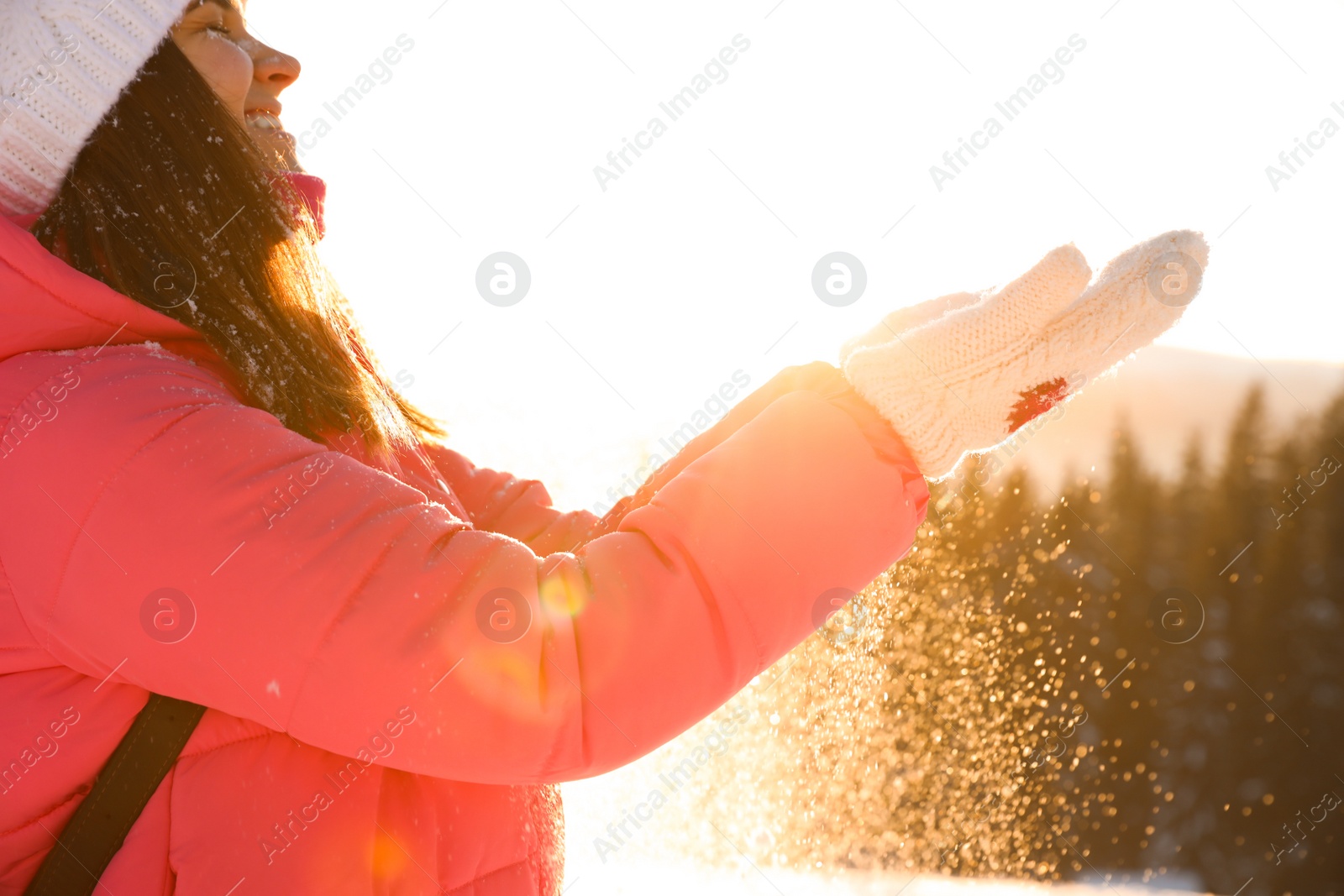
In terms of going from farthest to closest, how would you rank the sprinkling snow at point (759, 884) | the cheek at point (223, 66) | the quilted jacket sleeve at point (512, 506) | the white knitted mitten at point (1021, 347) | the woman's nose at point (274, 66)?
the sprinkling snow at point (759, 884) < the quilted jacket sleeve at point (512, 506) < the woman's nose at point (274, 66) < the cheek at point (223, 66) < the white knitted mitten at point (1021, 347)

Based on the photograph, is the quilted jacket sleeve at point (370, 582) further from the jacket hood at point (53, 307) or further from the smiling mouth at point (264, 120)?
the smiling mouth at point (264, 120)

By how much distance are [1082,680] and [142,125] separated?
17.6 m

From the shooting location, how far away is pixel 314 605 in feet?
3.15

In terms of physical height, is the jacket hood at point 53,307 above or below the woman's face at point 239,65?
below

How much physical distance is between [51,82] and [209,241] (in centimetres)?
26

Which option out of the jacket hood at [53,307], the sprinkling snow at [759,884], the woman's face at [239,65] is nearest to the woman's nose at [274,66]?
the woman's face at [239,65]

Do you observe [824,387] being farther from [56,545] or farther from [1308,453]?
[1308,453]

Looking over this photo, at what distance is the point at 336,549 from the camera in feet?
3.21

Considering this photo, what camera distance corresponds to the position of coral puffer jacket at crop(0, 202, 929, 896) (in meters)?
0.96

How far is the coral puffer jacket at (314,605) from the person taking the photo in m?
0.96

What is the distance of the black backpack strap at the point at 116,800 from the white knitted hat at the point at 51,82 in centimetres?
69

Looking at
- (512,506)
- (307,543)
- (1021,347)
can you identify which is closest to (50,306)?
(307,543)

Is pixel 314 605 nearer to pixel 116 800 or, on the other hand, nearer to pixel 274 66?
pixel 116 800

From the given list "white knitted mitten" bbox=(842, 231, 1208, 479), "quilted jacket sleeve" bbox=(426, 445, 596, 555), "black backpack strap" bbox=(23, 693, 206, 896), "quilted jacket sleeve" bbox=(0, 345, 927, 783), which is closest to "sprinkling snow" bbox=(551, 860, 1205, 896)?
"quilted jacket sleeve" bbox=(426, 445, 596, 555)
